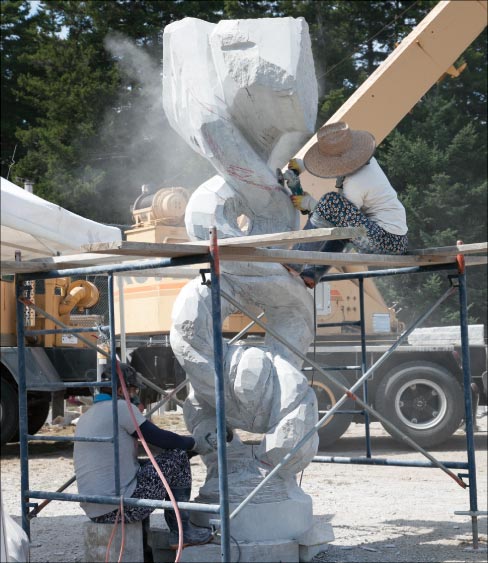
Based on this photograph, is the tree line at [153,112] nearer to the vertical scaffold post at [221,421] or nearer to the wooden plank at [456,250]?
the wooden plank at [456,250]

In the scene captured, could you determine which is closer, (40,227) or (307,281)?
(40,227)

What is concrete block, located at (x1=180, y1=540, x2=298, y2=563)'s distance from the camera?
588 cm

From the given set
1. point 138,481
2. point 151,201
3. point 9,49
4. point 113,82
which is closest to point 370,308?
point 151,201

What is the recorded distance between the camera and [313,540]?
6.16 metres

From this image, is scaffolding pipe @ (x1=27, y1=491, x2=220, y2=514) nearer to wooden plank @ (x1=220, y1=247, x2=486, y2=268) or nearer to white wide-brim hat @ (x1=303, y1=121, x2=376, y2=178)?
wooden plank @ (x1=220, y1=247, x2=486, y2=268)

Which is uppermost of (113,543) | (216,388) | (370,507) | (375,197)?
(375,197)

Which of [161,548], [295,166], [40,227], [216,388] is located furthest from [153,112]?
[216,388]

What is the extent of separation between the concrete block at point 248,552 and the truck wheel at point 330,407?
17.7 ft

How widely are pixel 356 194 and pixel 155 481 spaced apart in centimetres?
225

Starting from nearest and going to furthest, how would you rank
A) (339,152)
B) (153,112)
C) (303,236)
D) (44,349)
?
(303,236), (339,152), (44,349), (153,112)

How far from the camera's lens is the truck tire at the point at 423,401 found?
11.6 metres

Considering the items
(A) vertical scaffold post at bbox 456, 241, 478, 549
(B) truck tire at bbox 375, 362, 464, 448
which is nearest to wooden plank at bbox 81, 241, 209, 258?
(A) vertical scaffold post at bbox 456, 241, 478, 549

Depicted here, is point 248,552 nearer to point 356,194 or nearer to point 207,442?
point 207,442

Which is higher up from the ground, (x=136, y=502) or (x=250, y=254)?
(x=250, y=254)
